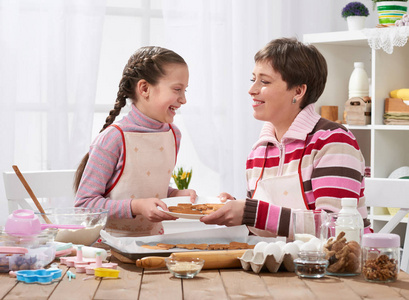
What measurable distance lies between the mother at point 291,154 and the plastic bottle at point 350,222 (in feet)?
1.03

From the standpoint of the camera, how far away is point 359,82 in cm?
347

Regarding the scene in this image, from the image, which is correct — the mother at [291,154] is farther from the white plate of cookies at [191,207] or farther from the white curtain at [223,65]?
the white curtain at [223,65]

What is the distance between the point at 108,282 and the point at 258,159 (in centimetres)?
82

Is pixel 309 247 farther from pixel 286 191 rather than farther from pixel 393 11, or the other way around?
pixel 393 11

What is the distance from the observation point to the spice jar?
4.17ft

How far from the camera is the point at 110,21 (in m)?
3.89

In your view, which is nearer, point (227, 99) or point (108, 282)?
point (108, 282)

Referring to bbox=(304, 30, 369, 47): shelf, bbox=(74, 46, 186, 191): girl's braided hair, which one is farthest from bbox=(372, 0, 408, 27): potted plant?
bbox=(74, 46, 186, 191): girl's braided hair

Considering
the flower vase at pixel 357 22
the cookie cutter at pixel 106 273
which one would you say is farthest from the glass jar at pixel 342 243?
the flower vase at pixel 357 22

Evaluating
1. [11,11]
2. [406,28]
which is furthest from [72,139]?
[406,28]

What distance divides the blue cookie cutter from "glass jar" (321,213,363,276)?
1.76ft

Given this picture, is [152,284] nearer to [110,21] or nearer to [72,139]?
[72,139]

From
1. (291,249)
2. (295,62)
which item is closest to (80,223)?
(291,249)

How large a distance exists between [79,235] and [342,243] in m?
0.61
